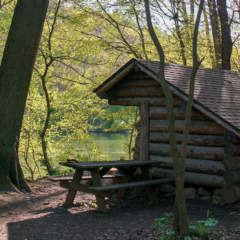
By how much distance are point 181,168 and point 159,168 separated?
433 cm

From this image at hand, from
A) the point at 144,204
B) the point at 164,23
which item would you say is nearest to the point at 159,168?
the point at 144,204

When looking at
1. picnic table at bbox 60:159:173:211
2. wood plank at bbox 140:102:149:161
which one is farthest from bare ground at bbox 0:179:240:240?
wood plank at bbox 140:102:149:161

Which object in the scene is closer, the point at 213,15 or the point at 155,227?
the point at 155,227

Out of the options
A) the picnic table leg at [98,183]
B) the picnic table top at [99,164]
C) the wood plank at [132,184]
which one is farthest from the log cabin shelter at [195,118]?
the picnic table leg at [98,183]

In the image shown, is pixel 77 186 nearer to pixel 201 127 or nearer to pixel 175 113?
pixel 175 113

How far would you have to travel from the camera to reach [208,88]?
9.74 m

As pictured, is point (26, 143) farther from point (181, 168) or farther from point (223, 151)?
point (181, 168)

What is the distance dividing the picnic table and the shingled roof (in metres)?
1.77

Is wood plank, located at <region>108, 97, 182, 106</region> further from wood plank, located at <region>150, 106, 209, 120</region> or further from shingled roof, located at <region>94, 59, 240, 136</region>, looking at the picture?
shingled roof, located at <region>94, 59, 240, 136</region>

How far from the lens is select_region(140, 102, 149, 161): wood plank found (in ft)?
33.1

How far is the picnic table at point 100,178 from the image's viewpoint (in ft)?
25.8

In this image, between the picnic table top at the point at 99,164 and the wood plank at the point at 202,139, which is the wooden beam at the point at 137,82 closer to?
the wood plank at the point at 202,139

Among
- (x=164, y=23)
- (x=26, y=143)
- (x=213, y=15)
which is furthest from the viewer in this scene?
(x=26, y=143)

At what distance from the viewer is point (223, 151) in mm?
8633
